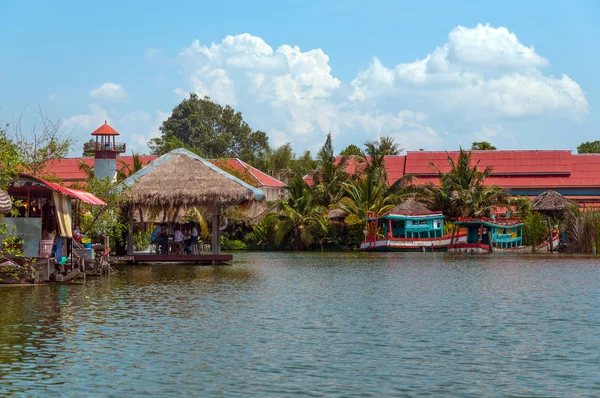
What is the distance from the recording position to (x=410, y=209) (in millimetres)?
48031

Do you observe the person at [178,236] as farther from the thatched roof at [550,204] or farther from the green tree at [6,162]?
the thatched roof at [550,204]

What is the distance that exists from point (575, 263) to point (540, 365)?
75.9 ft

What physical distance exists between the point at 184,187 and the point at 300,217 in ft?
59.7

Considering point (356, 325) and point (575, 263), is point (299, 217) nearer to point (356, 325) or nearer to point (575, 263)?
point (575, 263)

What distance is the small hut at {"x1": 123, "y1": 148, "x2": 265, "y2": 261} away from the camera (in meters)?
31.9

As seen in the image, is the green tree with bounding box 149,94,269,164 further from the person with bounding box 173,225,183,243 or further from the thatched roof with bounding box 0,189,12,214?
the thatched roof with bounding box 0,189,12,214

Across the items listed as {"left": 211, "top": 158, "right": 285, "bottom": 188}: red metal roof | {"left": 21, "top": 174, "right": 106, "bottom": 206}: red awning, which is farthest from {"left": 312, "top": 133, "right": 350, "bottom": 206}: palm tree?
{"left": 21, "top": 174, "right": 106, "bottom": 206}: red awning

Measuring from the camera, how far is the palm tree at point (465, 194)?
48.8 metres

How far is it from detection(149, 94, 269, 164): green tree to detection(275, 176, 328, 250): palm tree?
33505mm

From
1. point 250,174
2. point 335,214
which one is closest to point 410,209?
point 335,214

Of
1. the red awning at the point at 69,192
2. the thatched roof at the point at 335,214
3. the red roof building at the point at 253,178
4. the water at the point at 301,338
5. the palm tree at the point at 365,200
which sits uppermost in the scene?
the red roof building at the point at 253,178

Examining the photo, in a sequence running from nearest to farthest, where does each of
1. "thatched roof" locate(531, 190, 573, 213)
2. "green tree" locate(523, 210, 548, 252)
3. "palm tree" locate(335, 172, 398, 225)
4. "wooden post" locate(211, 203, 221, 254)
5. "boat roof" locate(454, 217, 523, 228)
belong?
"wooden post" locate(211, 203, 221, 254)
"thatched roof" locate(531, 190, 573, 213)
"boat roof" locate(454, 217, 523, 228)
"green tree" locate(523, 210, 548, 252)
"palm tree" locate(335, 172, 398, 225)

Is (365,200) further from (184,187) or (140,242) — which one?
(184,187)

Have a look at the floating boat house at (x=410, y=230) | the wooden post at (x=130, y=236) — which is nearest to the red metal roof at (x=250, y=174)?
the floating boat house at (x=410, y=230)
